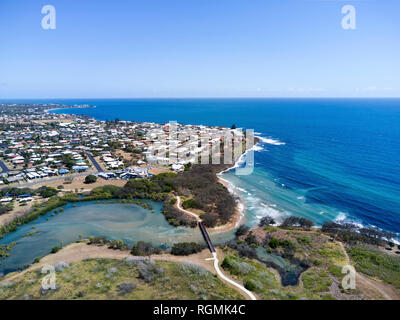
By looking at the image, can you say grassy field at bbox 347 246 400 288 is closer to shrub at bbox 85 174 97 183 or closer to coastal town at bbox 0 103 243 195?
coastal town at bbox 0 103 243 195

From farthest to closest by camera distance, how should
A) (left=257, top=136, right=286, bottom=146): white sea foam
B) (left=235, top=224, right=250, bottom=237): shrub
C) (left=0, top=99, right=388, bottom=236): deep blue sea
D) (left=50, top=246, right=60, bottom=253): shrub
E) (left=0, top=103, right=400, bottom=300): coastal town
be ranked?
(left=257, top=136, right=286, bottom=146): white sea foam → (left=0, top=99, right=388, bottom=236): deep blue sea → (left=235, top=224, right=250, bottom=237): shrub → (left=50, top=246, right=60, bottom=253): shrub → (left=0, top=103, right=400, bottom=300): coastal town

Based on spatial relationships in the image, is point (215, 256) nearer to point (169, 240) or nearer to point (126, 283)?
point (169, 240)

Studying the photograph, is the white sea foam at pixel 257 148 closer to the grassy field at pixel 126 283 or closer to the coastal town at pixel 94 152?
the coastal town at pixel 94 152

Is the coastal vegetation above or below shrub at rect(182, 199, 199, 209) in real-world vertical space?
below

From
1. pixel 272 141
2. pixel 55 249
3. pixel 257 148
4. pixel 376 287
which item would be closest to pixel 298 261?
pixel 376 287

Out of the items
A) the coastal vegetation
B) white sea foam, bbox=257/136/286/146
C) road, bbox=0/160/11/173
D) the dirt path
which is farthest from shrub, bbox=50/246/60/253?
white sea foam, bbox=257/136/286/146
